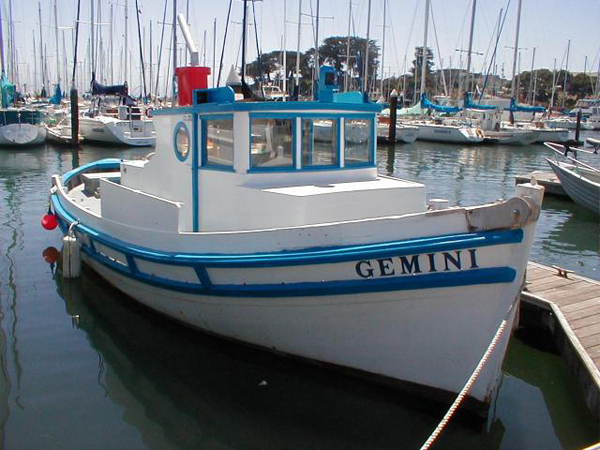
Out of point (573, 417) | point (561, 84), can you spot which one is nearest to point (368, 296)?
point (573, 417)

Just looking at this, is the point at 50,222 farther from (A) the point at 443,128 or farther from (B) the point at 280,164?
(A) the point at 443,128

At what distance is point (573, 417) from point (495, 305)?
6.57 feet

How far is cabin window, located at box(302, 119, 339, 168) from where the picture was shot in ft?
24.0

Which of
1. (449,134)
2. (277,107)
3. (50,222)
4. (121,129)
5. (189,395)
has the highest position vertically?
(277,107)

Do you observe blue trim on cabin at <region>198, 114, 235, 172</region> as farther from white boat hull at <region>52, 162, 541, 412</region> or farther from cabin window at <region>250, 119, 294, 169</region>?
white boat hull at <region>52, 162, 541, 412</region>

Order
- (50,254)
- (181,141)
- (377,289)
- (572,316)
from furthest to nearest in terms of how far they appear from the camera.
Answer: (50,254) → (181,141) → (572,316) → (377,289)

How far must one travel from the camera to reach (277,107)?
7062 millimetres

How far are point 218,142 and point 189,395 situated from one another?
3067mm

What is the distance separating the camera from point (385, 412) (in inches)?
245

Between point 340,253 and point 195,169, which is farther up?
point 195,169

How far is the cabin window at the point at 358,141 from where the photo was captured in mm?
7676

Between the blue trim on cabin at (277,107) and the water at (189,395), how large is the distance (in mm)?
2884

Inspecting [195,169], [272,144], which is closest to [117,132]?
[195,169]

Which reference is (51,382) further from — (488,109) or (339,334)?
(488,109)
